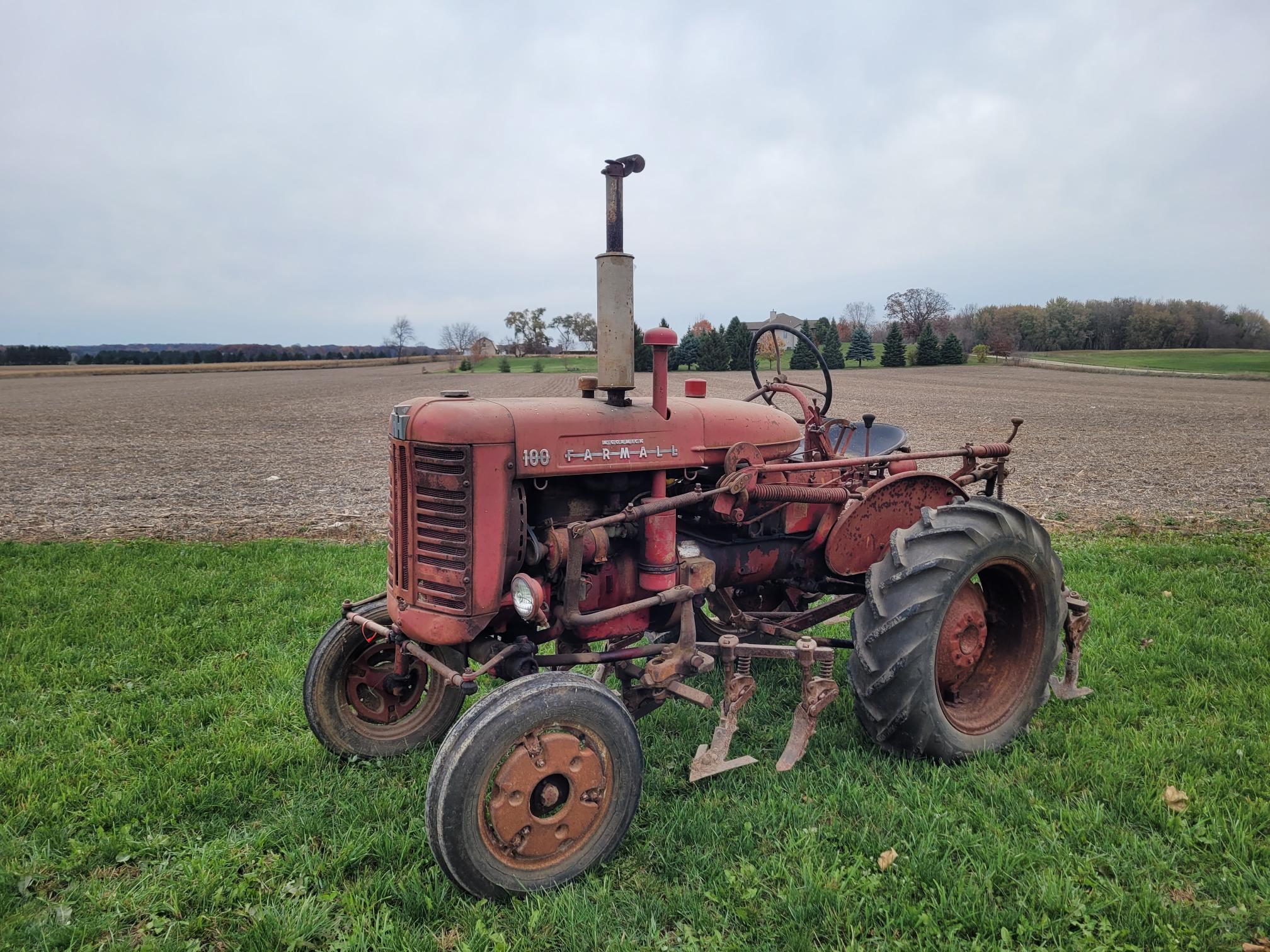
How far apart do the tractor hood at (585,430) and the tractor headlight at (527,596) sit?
417 mm

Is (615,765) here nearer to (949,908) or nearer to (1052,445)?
(949,908)

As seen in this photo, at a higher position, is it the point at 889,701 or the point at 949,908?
the point at 889,701

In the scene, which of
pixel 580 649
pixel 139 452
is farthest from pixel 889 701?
pixel 139 452

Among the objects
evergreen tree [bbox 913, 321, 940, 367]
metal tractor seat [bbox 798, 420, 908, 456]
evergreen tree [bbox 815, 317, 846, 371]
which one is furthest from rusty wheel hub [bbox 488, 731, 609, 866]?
evergreen tree [bbox 913, 321, 940, 367]

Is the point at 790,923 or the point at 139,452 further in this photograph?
the point at 139,452

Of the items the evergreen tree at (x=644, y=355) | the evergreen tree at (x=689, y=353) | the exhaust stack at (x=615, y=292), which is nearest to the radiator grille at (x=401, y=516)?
the exhaust stack at (x=615, y=292)

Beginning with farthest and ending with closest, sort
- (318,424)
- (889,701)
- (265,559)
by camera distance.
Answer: (318,424) → (265,559) → (889,701)

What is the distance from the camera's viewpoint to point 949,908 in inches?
96.9

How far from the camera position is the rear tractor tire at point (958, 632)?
10.2ft

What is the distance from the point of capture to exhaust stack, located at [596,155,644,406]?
2.94 metres

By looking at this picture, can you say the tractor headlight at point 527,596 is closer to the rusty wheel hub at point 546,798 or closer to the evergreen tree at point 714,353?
the rusty wheel hub at point 546,798

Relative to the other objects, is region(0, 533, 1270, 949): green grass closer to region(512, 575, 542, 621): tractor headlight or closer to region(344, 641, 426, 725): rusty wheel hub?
region(344, 641, 426, 725): rusty wheel hub

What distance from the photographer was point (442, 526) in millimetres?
2854

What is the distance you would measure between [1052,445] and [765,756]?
15309 mm
